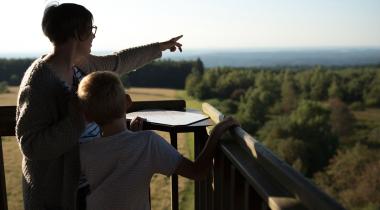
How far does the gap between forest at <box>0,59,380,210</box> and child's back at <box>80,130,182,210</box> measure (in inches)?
1267

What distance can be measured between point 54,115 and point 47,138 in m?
0.09

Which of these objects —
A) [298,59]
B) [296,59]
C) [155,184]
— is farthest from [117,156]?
[296,59]

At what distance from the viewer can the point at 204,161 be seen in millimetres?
1547

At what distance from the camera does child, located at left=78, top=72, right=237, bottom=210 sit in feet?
4.65

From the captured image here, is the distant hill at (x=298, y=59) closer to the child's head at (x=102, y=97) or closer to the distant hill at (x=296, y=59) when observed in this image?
the distant hill at (x=296, y=59)

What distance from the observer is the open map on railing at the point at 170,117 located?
1932 millimetres

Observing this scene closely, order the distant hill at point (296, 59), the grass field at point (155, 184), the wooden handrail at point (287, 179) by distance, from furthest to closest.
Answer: the distant hill at point (296, 59) → the grass field at point (155, 184) → the wooden handrail at point (287, 179)

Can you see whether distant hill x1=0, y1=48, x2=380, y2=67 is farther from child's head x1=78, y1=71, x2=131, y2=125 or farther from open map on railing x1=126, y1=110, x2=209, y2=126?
child's head x1=78, y1=71, x2=131, y2=125

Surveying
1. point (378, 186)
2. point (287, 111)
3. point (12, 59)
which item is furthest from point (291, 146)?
point (12, 59)

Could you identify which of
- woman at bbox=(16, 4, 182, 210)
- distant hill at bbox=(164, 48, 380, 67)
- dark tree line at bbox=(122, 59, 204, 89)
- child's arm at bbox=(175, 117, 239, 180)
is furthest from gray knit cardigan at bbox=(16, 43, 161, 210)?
distant hill at bbox=(164, 48, 380, 67)

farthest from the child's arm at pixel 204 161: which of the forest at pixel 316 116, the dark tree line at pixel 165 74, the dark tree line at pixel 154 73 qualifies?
the dark tree line at pixel 165 74

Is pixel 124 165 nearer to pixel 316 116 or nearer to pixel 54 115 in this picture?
pixel 54 115

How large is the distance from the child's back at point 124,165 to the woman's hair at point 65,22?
358 mm

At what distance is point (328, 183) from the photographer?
4309 cm
